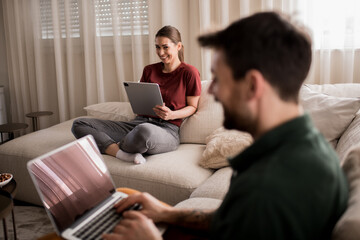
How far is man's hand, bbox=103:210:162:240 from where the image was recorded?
82cm

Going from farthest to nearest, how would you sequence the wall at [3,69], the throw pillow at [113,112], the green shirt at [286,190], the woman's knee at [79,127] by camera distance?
the wall at [3,69]
the throw pillow at [113,112]
the woman's knee at [79,127]
the green shirt at [286,190]

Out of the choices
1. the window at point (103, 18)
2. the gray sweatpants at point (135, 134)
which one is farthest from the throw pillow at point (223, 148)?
the window at point (103, 18)

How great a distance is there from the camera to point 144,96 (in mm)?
2162

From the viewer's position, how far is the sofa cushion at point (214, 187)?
1561 millimetres

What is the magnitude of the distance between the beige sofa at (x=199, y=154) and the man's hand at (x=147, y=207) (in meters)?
0.41

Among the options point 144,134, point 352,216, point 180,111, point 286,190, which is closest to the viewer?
→ point 286,190

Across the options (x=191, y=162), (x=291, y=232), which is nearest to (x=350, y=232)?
(x=291, y=232)

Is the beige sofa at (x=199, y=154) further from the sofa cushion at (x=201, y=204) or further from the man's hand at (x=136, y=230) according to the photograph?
the man's hand at (x=136, y=230)

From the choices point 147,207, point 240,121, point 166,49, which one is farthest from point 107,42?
point 240,121

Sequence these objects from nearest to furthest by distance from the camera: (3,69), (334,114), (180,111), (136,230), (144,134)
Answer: (136,230) → (334,114) → (144,134) → (180,111) → (3,69)

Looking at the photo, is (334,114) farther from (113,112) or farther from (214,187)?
(113,112)

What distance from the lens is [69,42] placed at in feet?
10.9

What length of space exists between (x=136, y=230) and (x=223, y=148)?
1.06m

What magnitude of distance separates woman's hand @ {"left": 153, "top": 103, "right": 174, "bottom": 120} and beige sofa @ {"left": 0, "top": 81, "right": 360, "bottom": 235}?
0.22 m
